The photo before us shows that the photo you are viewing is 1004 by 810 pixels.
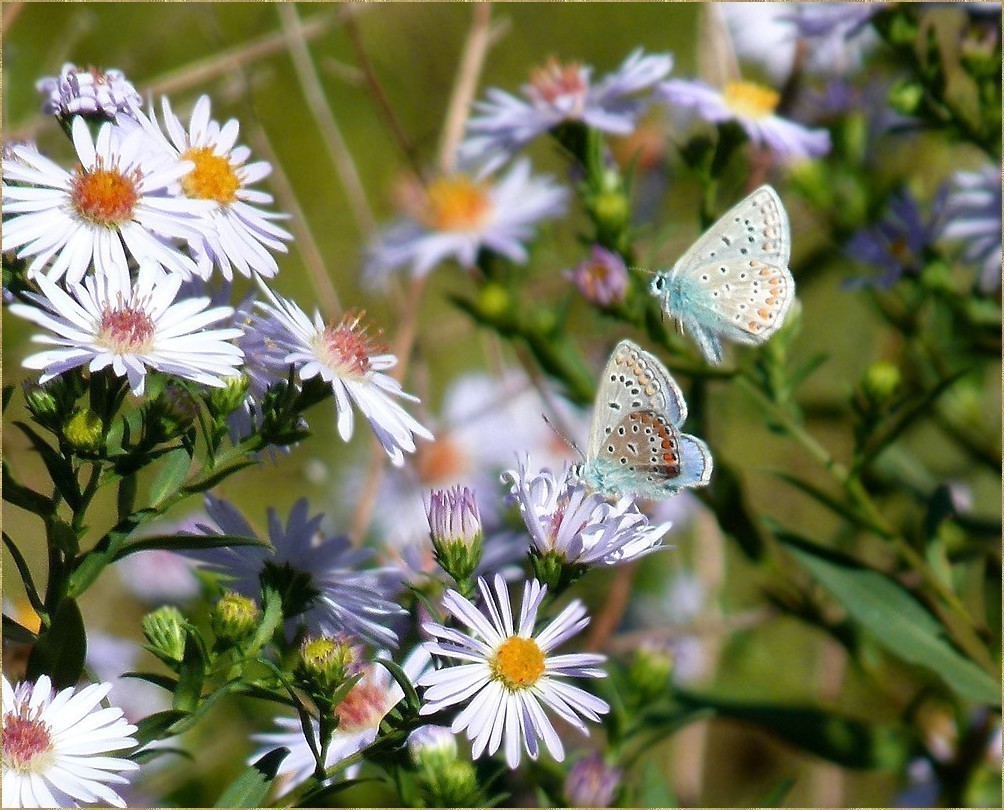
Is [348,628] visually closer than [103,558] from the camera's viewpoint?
No

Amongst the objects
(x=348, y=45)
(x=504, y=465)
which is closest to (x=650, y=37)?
(x=348, y=45)

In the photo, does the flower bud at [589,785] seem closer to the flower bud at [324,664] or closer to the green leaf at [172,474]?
the flower bud at [324,664]

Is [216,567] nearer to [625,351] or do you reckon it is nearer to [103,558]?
[103,558]

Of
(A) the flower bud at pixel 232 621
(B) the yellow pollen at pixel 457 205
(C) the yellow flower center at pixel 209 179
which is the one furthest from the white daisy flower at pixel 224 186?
(B) the yellow pollen at pixel 457 205

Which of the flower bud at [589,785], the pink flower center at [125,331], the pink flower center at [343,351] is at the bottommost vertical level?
the flower bud at [589,785]

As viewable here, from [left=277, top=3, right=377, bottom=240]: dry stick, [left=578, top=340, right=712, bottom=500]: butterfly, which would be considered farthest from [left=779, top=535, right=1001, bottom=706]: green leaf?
[left=277, top=3, right=377, bottom=240]: dry stick
